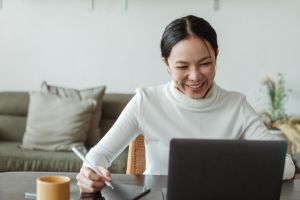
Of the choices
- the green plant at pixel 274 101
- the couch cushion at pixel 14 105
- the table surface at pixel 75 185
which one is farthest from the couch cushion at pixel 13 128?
the table surface at pixel 75 185

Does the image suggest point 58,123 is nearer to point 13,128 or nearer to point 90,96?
point 90,96

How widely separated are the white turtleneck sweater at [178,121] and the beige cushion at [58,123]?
5.05 feet

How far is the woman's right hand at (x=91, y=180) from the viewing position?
1162mm

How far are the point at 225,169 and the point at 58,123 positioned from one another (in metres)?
2.22

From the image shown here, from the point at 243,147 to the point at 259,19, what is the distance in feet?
8.26

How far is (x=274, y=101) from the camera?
3160 millimetres

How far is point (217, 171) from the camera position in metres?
0.94

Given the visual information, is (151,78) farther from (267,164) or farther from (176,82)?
(267,164)

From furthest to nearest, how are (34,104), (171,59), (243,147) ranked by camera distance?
(34,104) → (171,59) → (243,147)

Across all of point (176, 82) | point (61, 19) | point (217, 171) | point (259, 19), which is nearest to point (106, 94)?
point (61, 19)

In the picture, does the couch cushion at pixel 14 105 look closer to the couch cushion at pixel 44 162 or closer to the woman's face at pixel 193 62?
the couch cushion at pixel 44 162

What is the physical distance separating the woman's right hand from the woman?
0.18 metres

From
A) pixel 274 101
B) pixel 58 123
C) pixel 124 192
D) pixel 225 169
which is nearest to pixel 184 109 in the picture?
pixel 124 192

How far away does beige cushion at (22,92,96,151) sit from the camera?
2.99 m
